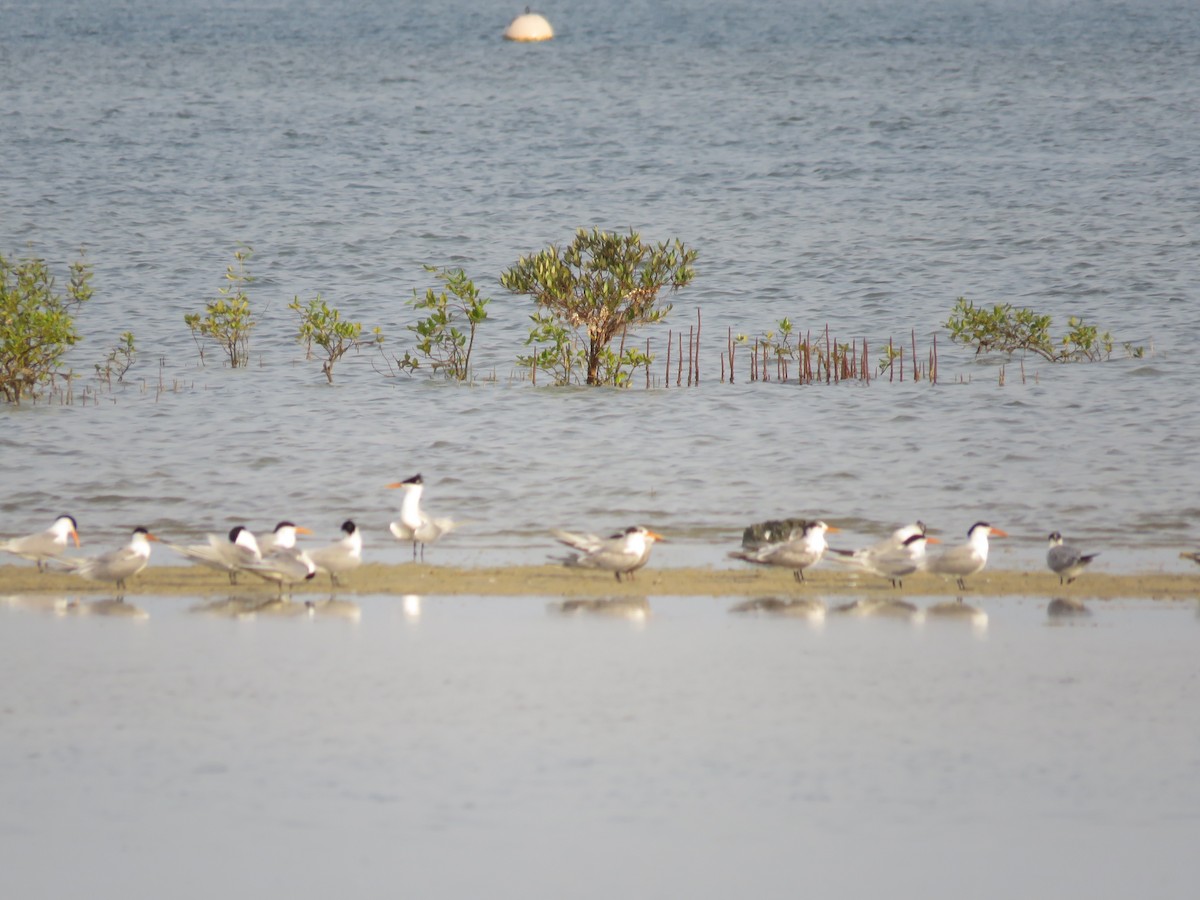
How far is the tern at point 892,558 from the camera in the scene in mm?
13727

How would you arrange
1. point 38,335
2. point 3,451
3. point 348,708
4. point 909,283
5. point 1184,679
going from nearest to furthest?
point 348,708, point 1184,679, point 3,451, point 38,335, point 909,283

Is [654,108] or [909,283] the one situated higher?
[654,108]

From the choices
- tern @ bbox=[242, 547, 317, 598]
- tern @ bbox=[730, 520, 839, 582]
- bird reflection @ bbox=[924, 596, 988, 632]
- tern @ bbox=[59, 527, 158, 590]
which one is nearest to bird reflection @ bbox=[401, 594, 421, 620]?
tern @ bbox=[242, 547, 317, 598]

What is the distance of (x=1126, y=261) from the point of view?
44.0 meters

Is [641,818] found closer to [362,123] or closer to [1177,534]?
[1177,534]

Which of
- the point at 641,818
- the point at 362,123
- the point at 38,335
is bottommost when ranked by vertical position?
the point at 641,818

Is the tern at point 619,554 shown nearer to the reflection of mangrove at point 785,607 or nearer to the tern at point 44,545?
the reflection of mangrove at point 785,607

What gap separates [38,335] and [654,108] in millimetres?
57032

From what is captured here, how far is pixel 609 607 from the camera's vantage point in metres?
13.2

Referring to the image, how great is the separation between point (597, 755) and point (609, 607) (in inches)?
155

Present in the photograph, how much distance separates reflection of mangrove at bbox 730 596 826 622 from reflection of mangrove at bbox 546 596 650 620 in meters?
0.73

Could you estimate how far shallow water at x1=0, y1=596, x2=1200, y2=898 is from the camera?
7.80 m

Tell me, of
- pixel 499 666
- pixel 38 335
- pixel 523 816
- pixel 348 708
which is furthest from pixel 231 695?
pixel 38 335


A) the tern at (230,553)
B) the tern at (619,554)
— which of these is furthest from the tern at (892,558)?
the tern at (230,553)
